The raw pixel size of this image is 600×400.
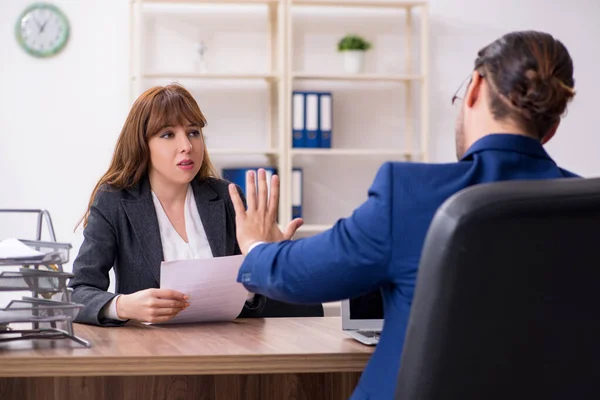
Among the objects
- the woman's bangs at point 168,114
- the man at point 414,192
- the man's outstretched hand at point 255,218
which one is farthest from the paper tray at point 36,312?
the woman's bangs at point 168,114

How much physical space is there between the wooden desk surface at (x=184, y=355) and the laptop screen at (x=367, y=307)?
0.07 m

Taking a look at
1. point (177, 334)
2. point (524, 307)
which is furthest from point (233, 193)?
point (524, 307)

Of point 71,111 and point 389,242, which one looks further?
point 71,111

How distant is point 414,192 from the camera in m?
Answer: 1.17

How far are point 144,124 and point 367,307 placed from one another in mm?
936

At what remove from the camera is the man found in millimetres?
1161

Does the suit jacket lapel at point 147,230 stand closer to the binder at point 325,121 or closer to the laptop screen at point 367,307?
the laptop screen at point 367,307

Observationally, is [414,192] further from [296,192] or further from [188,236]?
[296,192]

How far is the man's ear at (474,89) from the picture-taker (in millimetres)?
1264

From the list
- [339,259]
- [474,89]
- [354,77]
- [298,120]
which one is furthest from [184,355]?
[354,77]

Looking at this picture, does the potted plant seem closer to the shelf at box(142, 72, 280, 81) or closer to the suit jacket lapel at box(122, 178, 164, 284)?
the shelf at box(142, 72, 280, 81)

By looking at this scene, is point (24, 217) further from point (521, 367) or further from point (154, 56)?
point (521, 367)

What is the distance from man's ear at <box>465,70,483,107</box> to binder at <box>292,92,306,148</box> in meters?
3.28

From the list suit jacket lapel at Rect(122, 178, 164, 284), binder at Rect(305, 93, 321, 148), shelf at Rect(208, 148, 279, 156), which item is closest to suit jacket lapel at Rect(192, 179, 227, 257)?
suit jacket lapel at Rect(122, 178, 164, 284)
